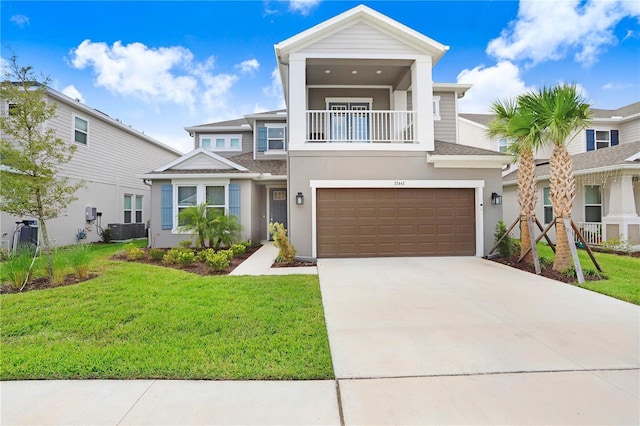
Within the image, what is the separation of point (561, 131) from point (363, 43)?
6276 mm

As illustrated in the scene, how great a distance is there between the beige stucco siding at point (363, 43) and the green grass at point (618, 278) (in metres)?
8.09

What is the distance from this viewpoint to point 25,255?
263 inches

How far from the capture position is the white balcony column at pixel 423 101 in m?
10.0

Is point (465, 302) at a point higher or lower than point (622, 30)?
lower

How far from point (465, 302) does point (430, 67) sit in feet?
26.6

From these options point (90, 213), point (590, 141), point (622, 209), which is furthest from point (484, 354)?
point (590, 141)

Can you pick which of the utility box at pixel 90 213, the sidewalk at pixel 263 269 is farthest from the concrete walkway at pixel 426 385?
the utility box at pixel 90 213

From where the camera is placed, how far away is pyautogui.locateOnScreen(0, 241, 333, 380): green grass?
122 inches

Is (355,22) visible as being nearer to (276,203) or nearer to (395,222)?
(395,222)

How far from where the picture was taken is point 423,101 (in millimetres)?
10156

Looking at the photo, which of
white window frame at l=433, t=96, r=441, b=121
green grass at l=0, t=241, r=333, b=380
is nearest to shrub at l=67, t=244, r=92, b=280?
green grass at l=0, t=241, r=333, b=380

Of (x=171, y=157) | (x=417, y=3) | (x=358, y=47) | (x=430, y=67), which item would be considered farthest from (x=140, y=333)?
(x=171, y=157)

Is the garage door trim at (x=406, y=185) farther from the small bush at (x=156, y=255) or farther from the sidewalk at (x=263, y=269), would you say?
the small bush at (x=156, y=255)

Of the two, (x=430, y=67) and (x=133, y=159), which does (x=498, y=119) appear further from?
(x=133, y=159)
